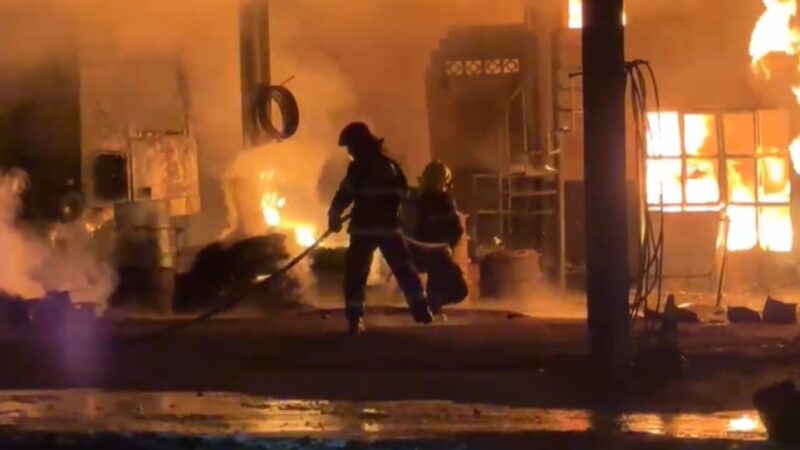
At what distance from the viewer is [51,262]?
1499cm

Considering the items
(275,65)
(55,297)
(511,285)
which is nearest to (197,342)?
(55,297)

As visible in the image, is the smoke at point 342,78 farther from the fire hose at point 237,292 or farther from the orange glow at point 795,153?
the orange glow at point 795,153

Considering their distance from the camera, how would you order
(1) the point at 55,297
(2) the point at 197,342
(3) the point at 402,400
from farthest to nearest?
(1) the point at 55,297 → (2) the point at 197,342 → (3) the point at 402,400

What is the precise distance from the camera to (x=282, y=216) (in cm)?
1734

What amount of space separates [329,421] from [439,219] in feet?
15.1

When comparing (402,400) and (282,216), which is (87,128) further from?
(402,400)

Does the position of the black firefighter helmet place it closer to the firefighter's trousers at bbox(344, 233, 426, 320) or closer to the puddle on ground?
the firefighter's trousers at bbox(344, 233, 426, 320)

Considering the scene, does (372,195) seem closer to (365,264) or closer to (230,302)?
(365,264)

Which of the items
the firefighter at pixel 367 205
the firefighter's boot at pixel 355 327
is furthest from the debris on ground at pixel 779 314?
the firefighter's boot at pixel 355 327

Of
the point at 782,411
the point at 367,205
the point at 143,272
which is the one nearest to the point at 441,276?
the point at 367,205

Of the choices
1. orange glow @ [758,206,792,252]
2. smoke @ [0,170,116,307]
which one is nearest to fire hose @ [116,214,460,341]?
smoke @ [0,170,116,307]

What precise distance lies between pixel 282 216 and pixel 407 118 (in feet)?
6.12

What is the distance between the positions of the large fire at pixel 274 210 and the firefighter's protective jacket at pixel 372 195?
4322 millimetres

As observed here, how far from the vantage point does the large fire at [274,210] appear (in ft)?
55.6
